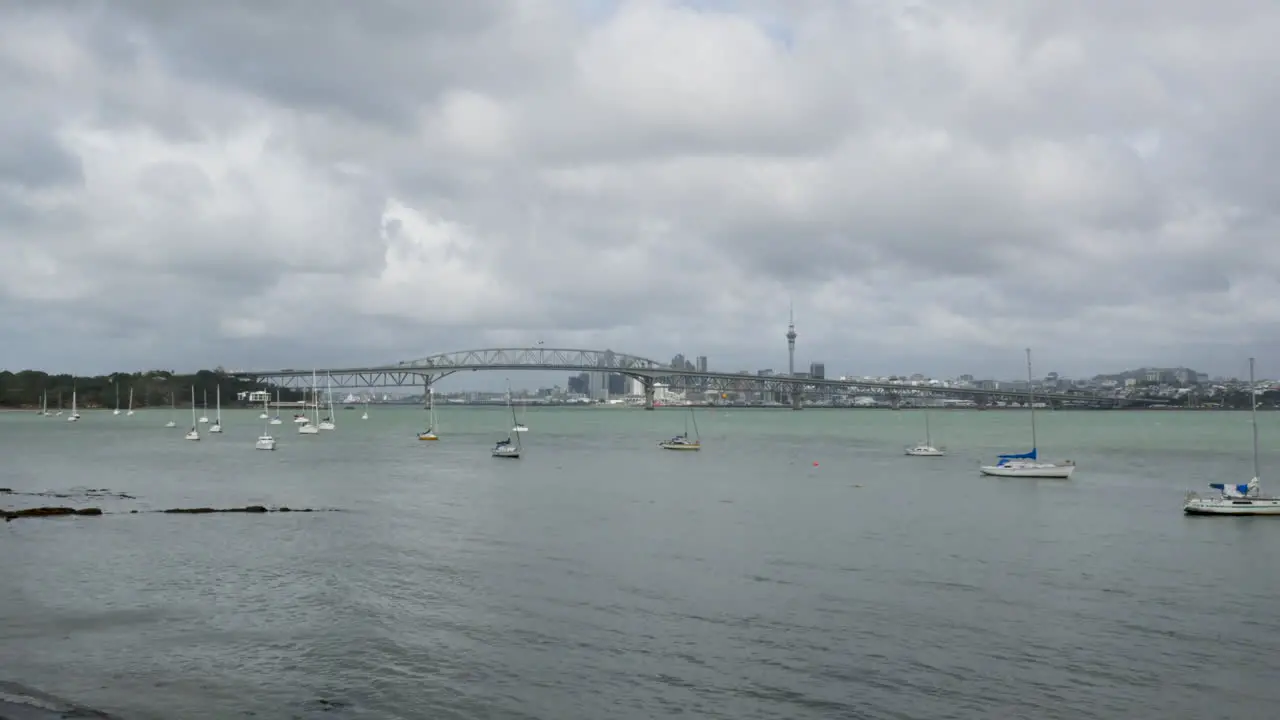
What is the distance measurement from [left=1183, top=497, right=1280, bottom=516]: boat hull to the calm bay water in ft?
3.36

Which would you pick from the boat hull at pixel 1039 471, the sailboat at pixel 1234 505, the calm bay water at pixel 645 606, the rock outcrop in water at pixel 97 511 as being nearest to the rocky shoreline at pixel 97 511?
the rock outcrop in water at pixel 97 511

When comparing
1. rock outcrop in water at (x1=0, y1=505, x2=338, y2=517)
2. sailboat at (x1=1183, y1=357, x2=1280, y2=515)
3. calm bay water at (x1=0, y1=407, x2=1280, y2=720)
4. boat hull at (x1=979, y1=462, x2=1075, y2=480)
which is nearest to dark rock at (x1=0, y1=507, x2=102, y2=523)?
rock outcrop in water at (x1=0, y1=505, x2=338, y2=517)

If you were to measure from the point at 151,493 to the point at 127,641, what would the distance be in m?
33.1

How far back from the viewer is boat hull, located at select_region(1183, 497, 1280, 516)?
42781 millimetres

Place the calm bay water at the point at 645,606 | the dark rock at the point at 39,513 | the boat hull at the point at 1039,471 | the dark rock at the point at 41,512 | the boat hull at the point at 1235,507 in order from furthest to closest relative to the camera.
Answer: the boat hull at the point at 1039,471 < the boat hull at the point at 1235,507 < the dark rock at the point at 41,512 < the dark rock at the point at 39,513 < the calm bay water at the point at 645,606

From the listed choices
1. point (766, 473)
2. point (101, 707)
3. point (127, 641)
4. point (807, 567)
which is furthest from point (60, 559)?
point (766, 473)

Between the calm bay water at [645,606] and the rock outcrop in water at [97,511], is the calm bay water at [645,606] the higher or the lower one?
the lower one

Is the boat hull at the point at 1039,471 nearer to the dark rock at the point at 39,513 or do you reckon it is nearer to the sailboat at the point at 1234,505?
the sailboat at the point at 1234,505

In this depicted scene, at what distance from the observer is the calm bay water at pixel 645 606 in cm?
1770

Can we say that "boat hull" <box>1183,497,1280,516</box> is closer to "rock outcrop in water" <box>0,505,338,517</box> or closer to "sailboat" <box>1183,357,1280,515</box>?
"sailboat" <box>1183,357,1280,515</box>

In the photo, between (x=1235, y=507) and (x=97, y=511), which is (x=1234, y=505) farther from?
(x=97, y=511)

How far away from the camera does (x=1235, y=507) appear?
42.8 meters

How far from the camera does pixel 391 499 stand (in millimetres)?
48719

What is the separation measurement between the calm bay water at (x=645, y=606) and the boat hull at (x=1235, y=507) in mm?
1023
